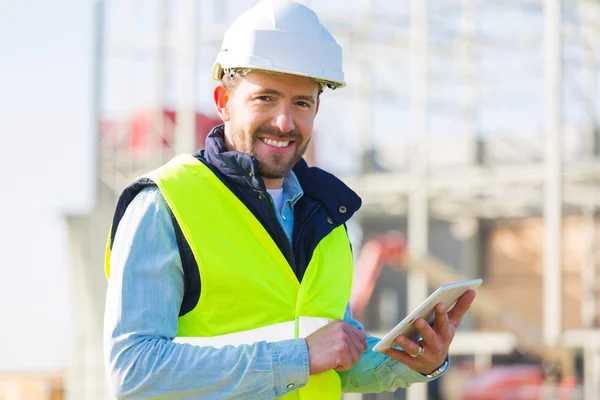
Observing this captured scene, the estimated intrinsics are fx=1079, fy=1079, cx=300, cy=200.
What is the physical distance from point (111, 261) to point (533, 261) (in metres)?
16.9

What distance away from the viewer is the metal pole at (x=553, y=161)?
1312 centimetres

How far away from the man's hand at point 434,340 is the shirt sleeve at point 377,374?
0.06 metres

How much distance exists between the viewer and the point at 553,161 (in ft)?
44.0

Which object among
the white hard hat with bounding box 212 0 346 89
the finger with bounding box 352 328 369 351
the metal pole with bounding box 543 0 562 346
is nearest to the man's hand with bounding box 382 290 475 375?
the finger with bounding box 352 328 369 351

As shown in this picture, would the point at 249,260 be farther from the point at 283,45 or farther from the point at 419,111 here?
the point at 419,111

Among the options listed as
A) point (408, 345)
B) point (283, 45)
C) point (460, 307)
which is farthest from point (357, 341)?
point (283, 45)

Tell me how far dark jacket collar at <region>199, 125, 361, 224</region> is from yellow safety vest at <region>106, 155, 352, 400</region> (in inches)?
1.4

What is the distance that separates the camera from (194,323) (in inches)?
81.5

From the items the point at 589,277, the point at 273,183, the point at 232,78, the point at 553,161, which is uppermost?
the point at 553,161

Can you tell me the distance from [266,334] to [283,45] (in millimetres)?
571

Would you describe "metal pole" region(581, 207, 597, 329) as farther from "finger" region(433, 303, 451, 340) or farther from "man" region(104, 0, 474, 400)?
"finger" region(433, 303, 451, 340)

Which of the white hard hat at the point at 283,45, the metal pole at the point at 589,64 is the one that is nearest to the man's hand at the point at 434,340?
the white hard hat at the point at 283,45

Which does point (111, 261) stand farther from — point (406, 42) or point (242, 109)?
point (406, 42)

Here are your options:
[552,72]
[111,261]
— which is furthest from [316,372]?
[552,72]
